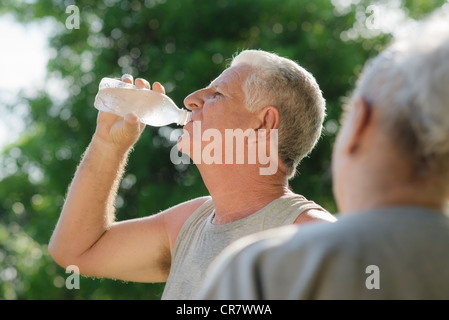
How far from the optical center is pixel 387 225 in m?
0.91

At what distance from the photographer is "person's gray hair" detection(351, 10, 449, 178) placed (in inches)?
36.0

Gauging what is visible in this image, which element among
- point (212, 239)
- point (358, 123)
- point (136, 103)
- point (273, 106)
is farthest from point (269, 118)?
point (358, 123)

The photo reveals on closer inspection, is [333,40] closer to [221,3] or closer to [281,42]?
[281,42]

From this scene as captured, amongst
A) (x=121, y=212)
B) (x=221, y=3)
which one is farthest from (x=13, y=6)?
(x=121, y=212)

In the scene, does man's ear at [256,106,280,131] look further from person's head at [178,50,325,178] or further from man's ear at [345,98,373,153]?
man's ear at [345,98,373,153]

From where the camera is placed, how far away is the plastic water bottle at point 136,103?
8.14 ft

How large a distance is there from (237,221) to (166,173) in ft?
22.4

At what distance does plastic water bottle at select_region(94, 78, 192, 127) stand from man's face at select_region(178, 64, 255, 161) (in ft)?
0.23

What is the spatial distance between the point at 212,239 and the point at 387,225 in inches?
48.7

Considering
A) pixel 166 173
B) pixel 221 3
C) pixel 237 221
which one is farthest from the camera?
pixel 221 3

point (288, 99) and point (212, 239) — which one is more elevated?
point (288, 99)

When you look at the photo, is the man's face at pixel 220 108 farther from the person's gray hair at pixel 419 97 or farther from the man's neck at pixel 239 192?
the person's gray hair at pixel 419 97

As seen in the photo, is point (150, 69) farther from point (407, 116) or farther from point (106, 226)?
point (407, 116)
